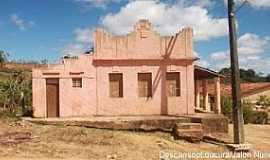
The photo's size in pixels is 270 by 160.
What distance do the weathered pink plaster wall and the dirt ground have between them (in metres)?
2.77

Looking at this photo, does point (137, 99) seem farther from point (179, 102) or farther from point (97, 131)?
point (97, 131)

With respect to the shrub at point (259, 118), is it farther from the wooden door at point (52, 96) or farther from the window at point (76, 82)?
the wooden door at point (52, 96)

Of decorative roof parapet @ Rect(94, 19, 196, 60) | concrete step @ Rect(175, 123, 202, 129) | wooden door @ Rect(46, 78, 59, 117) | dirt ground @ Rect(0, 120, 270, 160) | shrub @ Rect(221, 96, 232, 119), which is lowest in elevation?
dirt ground @ Rect(0, 120, 270, 160)

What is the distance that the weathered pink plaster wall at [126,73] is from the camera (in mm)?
20625

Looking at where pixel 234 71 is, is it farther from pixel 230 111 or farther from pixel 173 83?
pixel 230 111

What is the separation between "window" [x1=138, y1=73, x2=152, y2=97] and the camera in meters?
21.1

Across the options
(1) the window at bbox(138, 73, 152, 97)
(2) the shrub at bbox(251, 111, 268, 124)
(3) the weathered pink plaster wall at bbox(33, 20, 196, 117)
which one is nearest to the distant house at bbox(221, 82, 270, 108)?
(2) the shrub at bbox(251, 111, 268, 124)

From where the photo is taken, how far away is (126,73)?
68.9ft

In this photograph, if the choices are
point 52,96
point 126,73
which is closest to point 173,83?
point 126,73

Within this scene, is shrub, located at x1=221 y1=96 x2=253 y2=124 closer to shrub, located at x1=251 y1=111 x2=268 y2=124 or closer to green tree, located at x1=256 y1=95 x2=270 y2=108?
shrub, located at x1=251 y1=111 x2=268 y2=124

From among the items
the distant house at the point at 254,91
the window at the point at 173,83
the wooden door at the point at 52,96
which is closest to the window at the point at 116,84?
the window at the point at 173,83

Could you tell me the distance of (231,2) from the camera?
17547mm

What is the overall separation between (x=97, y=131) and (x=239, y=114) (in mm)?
6100

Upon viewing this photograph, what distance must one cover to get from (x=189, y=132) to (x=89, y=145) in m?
4.49
